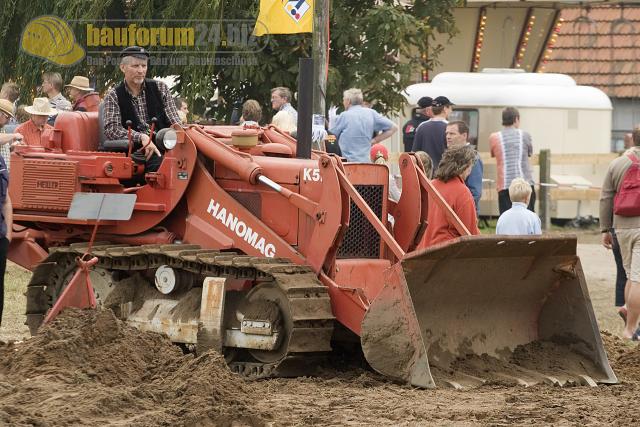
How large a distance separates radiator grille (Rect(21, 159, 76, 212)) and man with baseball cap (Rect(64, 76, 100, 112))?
2447 millimetres

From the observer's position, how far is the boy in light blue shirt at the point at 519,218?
37.1 feet

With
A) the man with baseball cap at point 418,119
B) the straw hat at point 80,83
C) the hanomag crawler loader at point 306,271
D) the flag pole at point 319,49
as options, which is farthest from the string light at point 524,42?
the hanomag crawler loader at point 306,271

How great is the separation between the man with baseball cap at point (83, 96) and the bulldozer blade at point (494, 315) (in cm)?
545

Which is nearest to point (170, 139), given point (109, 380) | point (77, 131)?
point (77, 131)

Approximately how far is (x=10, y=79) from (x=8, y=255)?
962 cm

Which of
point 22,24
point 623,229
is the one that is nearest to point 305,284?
point 623,229

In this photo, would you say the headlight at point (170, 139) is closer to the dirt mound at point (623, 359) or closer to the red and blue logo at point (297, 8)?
the dirt mound at point (623, 359)

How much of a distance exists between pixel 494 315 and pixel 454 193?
115 centimetres

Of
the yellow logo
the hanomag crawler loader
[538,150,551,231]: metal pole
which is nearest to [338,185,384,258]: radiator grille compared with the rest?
the hanomag crawler loader

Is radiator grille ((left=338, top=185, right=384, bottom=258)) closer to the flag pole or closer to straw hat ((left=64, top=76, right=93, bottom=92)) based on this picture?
the flag pole

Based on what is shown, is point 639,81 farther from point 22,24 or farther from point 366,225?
point 366,225

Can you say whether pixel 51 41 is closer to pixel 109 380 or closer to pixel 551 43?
pixel 551 43

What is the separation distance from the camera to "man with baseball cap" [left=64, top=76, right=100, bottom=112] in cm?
1486

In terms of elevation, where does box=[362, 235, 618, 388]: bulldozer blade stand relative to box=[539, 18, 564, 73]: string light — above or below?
below
